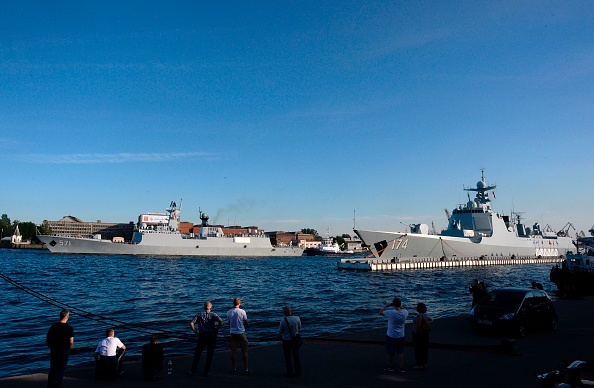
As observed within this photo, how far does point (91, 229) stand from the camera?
171250 mm

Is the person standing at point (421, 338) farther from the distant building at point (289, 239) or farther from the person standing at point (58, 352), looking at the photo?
the distant building at point (289, 239)

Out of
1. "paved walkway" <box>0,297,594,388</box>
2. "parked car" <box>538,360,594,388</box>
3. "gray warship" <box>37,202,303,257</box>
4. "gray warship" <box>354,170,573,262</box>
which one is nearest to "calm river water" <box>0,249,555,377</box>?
"paved walkway" <box>0,297,594,388</box>

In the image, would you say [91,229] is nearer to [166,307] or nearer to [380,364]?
[166,307]

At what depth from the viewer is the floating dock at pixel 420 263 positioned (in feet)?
173

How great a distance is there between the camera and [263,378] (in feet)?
25.5

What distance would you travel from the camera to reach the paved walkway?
24.7ft

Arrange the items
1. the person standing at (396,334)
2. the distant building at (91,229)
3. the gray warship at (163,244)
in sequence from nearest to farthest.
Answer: the person standing at (396,334), the gray warship at (163,244), the distant building at (91,229)

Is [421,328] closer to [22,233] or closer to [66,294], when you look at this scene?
[66,294]

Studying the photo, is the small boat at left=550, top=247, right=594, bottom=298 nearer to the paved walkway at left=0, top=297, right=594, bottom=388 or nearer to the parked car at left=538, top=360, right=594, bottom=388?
the paved walkway at left=0, top=297, right=594, bottom=388

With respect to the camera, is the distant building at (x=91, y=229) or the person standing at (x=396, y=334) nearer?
the person standing at (x=396, y=334)

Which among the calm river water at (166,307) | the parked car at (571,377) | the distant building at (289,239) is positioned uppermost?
the distant building at (289,239)

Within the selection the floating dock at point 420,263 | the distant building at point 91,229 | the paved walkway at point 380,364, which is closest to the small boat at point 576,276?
the paved walkway at point 380,364

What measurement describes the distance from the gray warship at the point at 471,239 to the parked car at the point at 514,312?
41.6m

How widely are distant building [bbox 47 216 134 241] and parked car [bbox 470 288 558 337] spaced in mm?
177986
